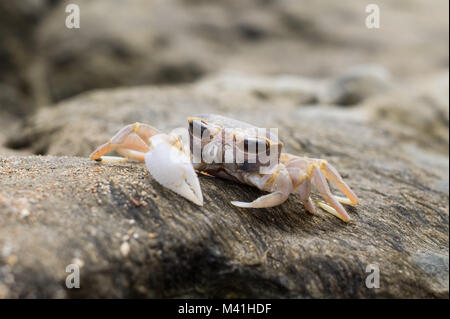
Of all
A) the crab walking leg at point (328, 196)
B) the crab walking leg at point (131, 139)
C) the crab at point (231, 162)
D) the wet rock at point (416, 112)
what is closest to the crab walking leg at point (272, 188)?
the crab at point (231, 162)

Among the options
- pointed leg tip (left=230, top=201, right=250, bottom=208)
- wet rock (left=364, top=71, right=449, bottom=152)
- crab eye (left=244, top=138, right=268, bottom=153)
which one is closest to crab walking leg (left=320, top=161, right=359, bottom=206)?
crab eye (left=244, top=138, right=268, bottom=153)

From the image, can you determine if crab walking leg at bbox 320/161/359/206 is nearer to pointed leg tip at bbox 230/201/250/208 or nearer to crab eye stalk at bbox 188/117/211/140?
pointed leg tip at bbox 230/201/250/208

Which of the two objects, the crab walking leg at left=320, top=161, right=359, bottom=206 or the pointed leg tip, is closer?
the pointed leg tip

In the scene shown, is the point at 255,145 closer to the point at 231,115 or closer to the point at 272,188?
the point at 272,188

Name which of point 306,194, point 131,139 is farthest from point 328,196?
point 131,139

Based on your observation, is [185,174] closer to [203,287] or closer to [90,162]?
[203,287]
